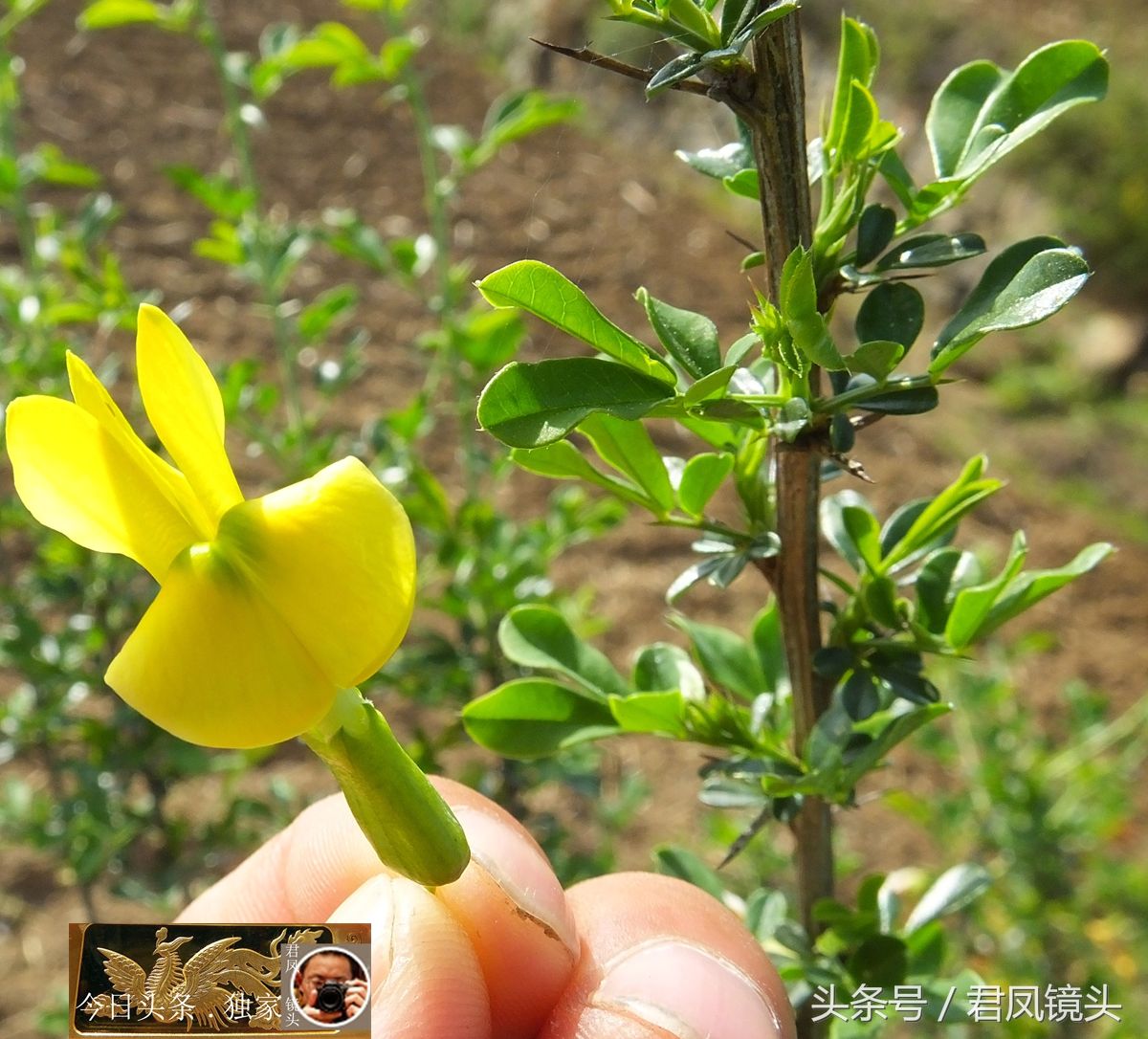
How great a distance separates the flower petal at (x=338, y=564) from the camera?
0.36m

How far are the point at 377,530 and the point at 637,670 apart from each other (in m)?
0.31

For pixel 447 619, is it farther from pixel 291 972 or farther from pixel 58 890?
pixel 291 972

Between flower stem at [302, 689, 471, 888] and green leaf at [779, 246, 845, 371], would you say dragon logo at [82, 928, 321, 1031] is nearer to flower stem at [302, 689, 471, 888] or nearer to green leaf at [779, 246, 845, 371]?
flower stem at [302, 689, 471, 888]

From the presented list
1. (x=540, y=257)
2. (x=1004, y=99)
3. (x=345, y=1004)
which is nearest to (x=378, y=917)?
(x=345, y=1004)

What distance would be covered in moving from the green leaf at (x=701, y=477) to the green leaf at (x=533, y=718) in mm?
133

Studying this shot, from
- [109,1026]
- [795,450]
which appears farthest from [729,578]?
[109,1026]

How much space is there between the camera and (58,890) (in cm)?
181

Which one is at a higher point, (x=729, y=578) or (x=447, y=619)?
(x=729, y=578)

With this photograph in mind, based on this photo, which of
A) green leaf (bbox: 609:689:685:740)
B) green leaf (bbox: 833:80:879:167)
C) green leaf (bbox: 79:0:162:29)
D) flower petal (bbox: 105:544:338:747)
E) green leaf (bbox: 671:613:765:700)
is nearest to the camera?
flower petal (bbox: 105:544:338:747)

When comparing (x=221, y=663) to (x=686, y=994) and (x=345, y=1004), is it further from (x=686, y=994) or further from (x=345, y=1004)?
(x=686, y=994)

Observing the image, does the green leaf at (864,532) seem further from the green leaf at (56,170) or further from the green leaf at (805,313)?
the green leaf at (56,170)

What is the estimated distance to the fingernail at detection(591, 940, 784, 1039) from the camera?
0.56 metres

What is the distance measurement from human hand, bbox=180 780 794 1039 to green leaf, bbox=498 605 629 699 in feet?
0.30

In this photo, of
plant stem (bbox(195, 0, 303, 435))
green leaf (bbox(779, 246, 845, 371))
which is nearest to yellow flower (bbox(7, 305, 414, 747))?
green leaf (bbox(779, 246, 845, 371))
